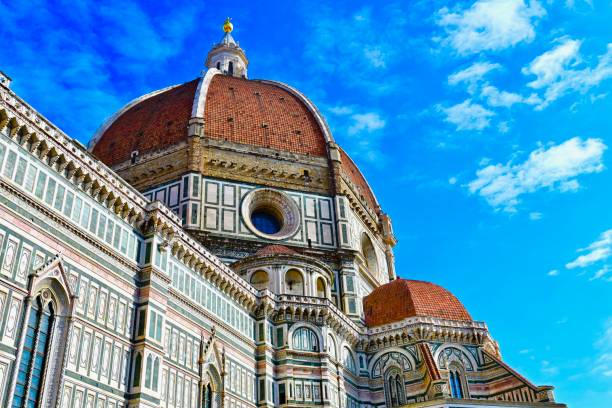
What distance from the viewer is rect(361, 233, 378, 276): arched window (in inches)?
1752

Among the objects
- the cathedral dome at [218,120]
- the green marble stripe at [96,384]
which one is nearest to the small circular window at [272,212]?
the cathedral dome at [218,120]

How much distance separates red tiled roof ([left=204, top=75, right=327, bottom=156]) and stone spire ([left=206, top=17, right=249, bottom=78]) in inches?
435

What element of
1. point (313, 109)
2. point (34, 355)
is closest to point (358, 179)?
point (313, 109)

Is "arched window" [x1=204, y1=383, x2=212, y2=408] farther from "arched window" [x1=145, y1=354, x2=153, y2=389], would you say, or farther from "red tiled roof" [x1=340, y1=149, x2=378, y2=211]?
"red tiled roof" [x1=340, y1=149, x2=378, y2=211]

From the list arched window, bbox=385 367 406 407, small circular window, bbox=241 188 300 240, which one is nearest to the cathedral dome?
small circular window, bbox=241 188 300 240

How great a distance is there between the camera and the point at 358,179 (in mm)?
49562

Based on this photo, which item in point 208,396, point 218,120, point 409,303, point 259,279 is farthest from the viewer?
point 218,120

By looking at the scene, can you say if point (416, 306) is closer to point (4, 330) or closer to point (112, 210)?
point (112, 210)

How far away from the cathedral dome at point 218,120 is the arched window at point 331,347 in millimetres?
14904

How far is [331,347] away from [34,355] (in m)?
17.5

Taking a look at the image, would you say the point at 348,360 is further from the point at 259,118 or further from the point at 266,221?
the point at 259,118

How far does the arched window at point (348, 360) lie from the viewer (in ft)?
111

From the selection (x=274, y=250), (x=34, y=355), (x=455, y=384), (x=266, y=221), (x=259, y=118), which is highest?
(x=259, y=118)

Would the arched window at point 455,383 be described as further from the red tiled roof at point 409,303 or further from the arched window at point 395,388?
the red tiled roof at point 409,303
